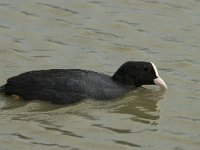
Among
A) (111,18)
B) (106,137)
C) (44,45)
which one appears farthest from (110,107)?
(111,18)

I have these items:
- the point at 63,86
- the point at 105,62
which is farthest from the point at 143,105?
the point at 105,62

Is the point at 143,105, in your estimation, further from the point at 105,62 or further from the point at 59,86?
the point at 105,62

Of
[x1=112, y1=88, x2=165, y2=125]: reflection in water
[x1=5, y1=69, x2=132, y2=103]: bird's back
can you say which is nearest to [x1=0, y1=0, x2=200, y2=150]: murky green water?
[x1=112, y1=88, x2=165, y2=125]: reflection in water

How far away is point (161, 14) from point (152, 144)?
5370 millimetres

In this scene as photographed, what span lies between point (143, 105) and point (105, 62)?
5.10 feet

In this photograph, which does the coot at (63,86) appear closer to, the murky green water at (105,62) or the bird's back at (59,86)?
the bird's back at (59,86)

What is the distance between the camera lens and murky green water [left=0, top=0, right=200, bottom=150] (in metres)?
9.32

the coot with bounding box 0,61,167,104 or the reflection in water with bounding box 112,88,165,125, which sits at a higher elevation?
the coot with bounding box 0,61,167,104

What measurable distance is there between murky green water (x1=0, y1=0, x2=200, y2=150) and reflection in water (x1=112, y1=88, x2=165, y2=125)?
0.05 feet

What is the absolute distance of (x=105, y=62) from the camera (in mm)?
12133

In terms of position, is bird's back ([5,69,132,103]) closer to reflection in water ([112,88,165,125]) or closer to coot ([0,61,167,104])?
coot ([0,61,167,104])

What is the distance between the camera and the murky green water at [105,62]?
932 centimetres

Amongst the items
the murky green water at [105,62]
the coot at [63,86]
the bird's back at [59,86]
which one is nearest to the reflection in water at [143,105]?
the murky green water at [105,62]

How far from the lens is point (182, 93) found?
437 inches
